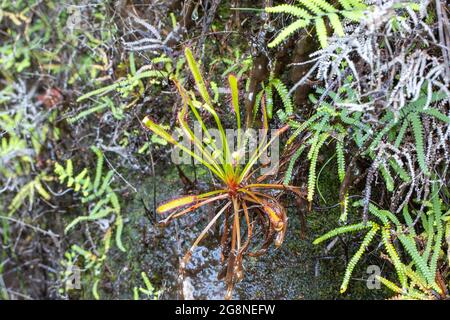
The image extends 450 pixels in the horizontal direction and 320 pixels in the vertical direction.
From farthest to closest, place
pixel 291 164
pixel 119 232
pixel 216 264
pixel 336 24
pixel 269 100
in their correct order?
1. pixel 119 232
2. pixel 216 264
3. pixel 269 100
4. pixel 291 164
5. pixel 336 24

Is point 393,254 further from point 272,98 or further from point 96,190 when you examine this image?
point 96,190

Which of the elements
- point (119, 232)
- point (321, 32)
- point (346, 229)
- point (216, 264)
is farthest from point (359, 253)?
point (119, 232)

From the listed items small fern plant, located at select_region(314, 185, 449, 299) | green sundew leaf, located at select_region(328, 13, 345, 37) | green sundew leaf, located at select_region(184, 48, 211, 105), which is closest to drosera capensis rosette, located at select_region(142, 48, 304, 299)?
green sundew leaf, located at select_region(184, 48, 211, 105)

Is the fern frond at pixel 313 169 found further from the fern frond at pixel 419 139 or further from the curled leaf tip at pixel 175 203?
the curled leaf tip at pixel 175 203

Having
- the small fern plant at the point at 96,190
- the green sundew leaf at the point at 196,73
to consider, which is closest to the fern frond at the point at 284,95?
the green sundew leaf at the point at 196,73

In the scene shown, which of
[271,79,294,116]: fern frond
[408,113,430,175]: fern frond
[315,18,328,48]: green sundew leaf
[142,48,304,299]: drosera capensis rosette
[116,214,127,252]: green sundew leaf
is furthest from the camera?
[116,214,127,252]: green sundew leaf

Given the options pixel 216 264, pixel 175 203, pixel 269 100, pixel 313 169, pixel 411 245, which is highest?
pixel 269 100

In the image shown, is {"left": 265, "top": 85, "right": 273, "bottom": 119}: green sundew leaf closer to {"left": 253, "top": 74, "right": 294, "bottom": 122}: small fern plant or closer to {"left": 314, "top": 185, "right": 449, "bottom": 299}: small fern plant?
{"left": 253, "top": 74, "right": 294, "bottom": 122}: small fern plant
